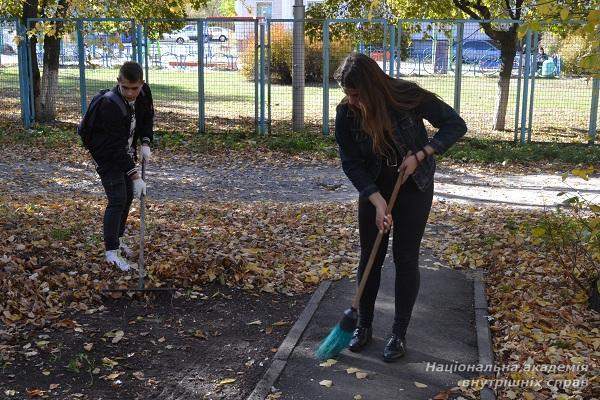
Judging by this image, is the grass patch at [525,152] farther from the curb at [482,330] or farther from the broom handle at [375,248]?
the broom handle at [375,248]

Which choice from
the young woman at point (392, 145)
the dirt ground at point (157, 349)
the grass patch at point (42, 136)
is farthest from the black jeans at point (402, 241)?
the grass patch at point (42, 136)

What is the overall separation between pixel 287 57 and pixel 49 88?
5165mm

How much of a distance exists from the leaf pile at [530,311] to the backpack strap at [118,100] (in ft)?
9.99

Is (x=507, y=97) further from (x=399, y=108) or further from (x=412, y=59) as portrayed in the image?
(x=399, y=108)

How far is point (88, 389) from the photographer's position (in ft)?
13.9

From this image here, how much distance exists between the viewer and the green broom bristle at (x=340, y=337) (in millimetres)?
4363

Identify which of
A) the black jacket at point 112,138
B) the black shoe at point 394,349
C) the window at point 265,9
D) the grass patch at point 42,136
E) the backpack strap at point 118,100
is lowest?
the black shoe at point 394,349

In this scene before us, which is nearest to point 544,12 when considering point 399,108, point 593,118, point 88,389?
point 399,108

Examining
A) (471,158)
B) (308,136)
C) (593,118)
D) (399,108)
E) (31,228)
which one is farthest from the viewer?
(308,136)

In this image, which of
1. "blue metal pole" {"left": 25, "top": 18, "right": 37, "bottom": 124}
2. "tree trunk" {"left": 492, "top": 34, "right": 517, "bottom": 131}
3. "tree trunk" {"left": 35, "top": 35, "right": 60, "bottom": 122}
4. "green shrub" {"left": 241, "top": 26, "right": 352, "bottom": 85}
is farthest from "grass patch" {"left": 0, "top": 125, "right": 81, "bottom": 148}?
"tree trunk" {"left": 492, "top": 34, "right": 517, "bottom": 131}

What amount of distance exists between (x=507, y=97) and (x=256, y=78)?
5119 millimetres

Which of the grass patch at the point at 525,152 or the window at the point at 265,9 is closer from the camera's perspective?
the grass patch at the point at 525,152

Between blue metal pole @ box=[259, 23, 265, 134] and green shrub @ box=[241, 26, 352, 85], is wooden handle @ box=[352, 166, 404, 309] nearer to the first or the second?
blue metal pole @ box=[259, 23, 265, 134]

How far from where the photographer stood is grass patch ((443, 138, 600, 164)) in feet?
41.2
